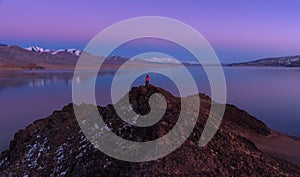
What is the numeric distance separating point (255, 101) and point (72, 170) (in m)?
25.3

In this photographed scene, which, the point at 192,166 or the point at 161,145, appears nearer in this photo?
the point at 192,166

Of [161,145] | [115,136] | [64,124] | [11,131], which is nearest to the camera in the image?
[161,145]

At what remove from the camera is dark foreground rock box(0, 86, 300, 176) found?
7527 mm

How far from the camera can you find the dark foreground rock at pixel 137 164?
24.7ft

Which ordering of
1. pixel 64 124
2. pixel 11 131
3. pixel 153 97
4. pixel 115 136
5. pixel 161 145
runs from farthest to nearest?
pixel 11 131, pixel 64 124, pixel 153 97, pixel 115 136, pixel 161 145

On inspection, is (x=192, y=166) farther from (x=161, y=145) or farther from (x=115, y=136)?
(x=115, y=136)

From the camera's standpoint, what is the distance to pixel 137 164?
756 cm

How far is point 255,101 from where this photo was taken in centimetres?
2988

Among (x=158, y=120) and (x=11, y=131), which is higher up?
(x=158, y=120)

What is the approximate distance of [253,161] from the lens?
27.5 ft

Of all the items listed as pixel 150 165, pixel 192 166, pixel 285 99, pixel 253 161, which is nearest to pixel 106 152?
pixel 150 165

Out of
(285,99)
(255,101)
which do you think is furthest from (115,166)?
(285,99)

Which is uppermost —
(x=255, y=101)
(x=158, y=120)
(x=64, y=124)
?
(x=158, y=120)

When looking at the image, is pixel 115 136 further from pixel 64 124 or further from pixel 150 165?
pixel 64 124
